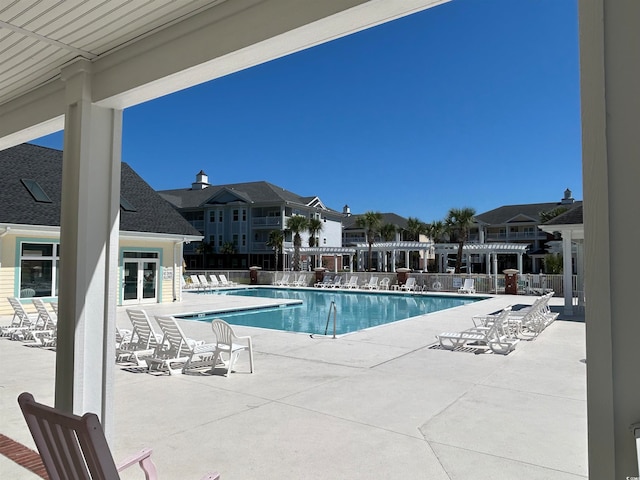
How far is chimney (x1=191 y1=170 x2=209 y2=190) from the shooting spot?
1932 inches

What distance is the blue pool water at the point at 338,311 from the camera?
15.0 metres

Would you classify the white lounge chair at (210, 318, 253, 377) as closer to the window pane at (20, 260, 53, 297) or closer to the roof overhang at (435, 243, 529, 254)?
the window pane at (20, 260, 53, 297)

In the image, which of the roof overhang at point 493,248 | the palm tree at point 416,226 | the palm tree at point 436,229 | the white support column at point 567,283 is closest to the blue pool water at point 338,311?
the white support column at point 567,283

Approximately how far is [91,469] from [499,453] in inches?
140

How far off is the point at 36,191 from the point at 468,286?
20197 millimetres

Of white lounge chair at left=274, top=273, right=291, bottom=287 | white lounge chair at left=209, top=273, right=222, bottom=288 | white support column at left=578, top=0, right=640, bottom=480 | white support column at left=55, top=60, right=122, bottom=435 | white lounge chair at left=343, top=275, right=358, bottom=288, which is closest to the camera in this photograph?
white support column at left=578, top=0, right=640, bottom=480

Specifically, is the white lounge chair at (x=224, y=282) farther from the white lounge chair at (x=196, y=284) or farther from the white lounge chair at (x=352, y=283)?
the white lounge chair at (x=352, y=283)

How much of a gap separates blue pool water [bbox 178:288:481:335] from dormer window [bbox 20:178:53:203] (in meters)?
7.08

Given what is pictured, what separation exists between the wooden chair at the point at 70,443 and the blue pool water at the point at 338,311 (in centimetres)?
1077

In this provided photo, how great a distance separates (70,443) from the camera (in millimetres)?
1896

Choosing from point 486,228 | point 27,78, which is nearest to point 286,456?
point 27,78

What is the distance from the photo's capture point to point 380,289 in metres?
27.6

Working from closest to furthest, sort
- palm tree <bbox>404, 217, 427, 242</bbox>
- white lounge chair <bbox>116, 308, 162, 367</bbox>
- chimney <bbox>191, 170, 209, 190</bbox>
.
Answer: white lounge chair <bbox>116, 308, 162, 367</bbox>, palm tree <bbox>404, 217, 427, 242</bbox>, chimney <bbox>191, 170, 209, 190</bbox>

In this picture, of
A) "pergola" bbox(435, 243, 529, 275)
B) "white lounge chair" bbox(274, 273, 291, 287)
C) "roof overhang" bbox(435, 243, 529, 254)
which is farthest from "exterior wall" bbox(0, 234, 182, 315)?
"roof overhang" bbox(435, 243, 529, 254)
